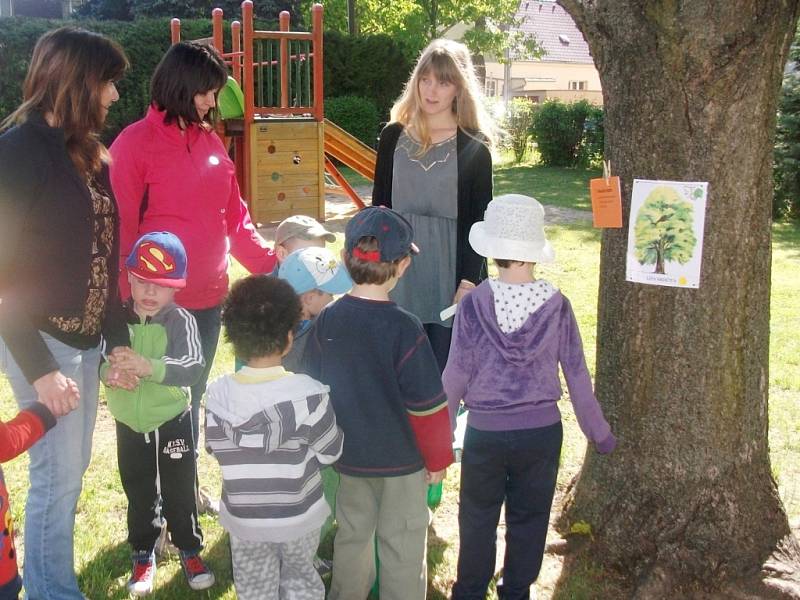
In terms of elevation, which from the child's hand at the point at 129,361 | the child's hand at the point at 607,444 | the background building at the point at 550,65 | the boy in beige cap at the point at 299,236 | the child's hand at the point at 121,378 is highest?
the background building at the point at 550,65

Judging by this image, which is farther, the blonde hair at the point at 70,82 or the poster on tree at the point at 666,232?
the poster on tree at the point at 666,232

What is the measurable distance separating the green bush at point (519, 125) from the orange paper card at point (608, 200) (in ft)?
58.4

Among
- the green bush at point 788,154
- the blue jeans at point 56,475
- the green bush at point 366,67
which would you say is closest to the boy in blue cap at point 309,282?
the blue jeans at point 56,475

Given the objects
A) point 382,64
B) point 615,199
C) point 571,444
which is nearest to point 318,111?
point 571,444

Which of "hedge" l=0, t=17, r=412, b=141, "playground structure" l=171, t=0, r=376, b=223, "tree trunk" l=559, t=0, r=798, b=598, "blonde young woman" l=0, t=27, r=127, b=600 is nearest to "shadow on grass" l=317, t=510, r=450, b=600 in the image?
"tree trunk" l=559, t=0, r=798, b=598

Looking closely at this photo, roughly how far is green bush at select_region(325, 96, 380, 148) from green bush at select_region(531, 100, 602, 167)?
3940mm

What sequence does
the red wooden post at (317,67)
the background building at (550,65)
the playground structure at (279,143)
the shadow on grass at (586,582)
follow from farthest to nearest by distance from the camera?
the background building at (550,65)
the red wooden post at (317,67)
the playground structure at (279,143)
the shadow on grass at (586,582)

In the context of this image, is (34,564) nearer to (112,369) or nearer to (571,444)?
(112,369)

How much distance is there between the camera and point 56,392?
2324 mm

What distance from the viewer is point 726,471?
2850 millimetres

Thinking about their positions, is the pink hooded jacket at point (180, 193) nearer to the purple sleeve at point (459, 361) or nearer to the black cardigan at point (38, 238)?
the black cardigan at point (38, 238)

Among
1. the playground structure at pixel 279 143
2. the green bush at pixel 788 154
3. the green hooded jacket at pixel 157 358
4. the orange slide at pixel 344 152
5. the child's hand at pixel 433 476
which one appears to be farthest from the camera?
the orange slide at pixel 344 152

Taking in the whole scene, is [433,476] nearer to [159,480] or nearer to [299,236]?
[159,480]

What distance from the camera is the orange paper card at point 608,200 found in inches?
111
